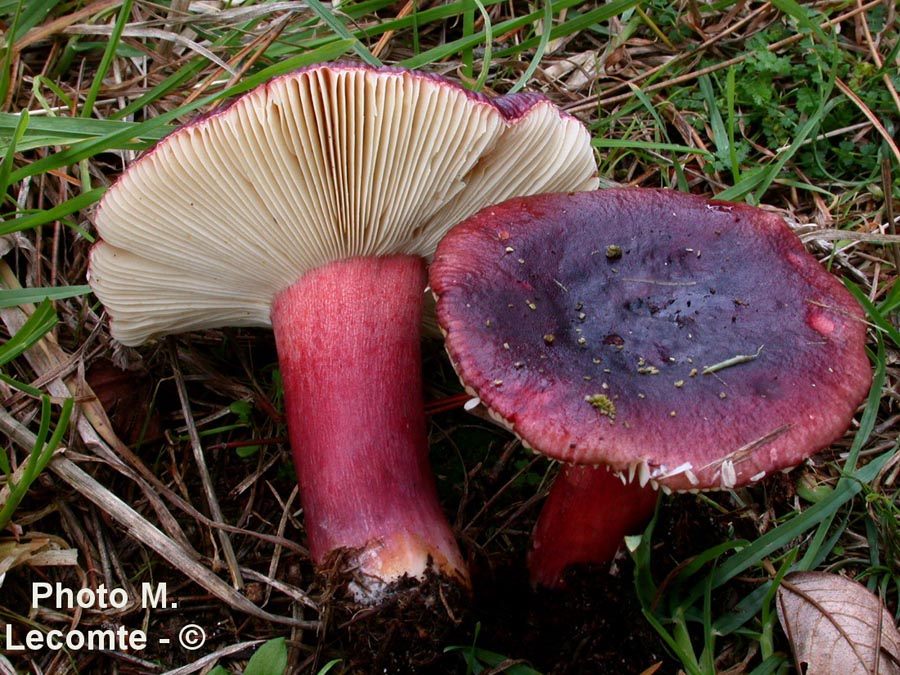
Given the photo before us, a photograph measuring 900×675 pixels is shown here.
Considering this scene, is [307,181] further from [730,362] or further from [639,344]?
[730,362]

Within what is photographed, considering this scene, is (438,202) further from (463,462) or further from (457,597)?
(457,597)

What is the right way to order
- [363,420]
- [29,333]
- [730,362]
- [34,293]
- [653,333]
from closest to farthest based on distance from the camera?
[730,362] < [653,333] < [363,420] < [29,333] < [34,293]

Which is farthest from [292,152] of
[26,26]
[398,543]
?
[26,26]

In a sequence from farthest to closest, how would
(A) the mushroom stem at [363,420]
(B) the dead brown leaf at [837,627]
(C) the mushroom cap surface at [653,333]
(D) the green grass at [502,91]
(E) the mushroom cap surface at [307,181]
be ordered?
(D) the green grass at [502,91], (A) the mushroom stem at [363,420], (B) the dead brown leaf at [837,627], (E) the mushroom cap surface at [307,181], (C) the mushroom cap surface at [653,333]

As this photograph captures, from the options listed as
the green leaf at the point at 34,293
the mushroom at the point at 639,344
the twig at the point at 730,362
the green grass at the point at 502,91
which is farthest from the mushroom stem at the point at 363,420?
the twig at the point at 730,362

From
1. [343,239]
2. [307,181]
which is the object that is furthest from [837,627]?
[307,181]

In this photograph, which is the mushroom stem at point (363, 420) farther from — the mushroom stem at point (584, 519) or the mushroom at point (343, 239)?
the mushroom stem at point (584, 519)
